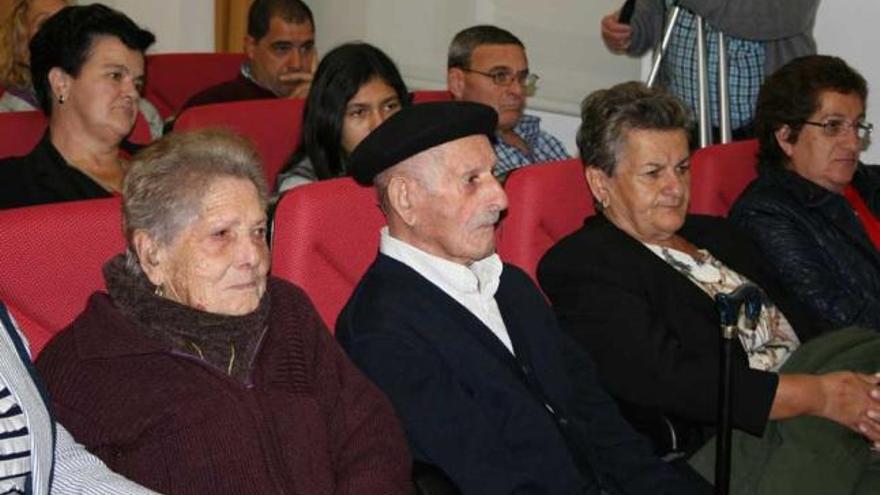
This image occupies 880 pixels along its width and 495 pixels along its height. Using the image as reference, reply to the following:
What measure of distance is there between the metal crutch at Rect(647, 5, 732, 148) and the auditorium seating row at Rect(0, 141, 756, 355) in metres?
1.02

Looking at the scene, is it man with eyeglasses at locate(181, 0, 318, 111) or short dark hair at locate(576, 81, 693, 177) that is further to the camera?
man with eyeglasses at locate(181, 0, 318, 111)

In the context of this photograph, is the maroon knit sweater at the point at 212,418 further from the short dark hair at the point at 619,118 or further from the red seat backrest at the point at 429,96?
the red seat backrest at the point at 429,96

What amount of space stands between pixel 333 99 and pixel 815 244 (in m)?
1.26

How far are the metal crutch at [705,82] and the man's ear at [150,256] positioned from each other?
2.67 m

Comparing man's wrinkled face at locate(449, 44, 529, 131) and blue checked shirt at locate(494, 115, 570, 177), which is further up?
man's wrinkled face at locate(449, 44, 529, 131)

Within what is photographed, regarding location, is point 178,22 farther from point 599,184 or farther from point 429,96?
point 599,184

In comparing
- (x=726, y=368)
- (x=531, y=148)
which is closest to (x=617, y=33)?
(x=531, y=148)

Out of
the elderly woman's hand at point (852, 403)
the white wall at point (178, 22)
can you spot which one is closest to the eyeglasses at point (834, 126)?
the elderly woman's hand at point (852, 403)

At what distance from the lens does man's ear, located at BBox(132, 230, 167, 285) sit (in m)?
2.25

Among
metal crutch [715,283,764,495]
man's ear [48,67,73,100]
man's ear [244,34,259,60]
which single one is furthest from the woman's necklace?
man's ear [244,34,259,60]

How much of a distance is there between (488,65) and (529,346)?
2.09 m

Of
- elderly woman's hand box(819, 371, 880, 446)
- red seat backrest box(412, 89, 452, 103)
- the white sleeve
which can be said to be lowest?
elderly woman's hand box(819, 371, 880, 446)

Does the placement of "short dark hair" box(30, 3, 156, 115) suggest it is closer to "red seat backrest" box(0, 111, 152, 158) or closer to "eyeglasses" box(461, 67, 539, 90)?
"red seat backrest" box(0, 111, 152, 158)

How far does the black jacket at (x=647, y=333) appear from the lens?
9.10 ft
